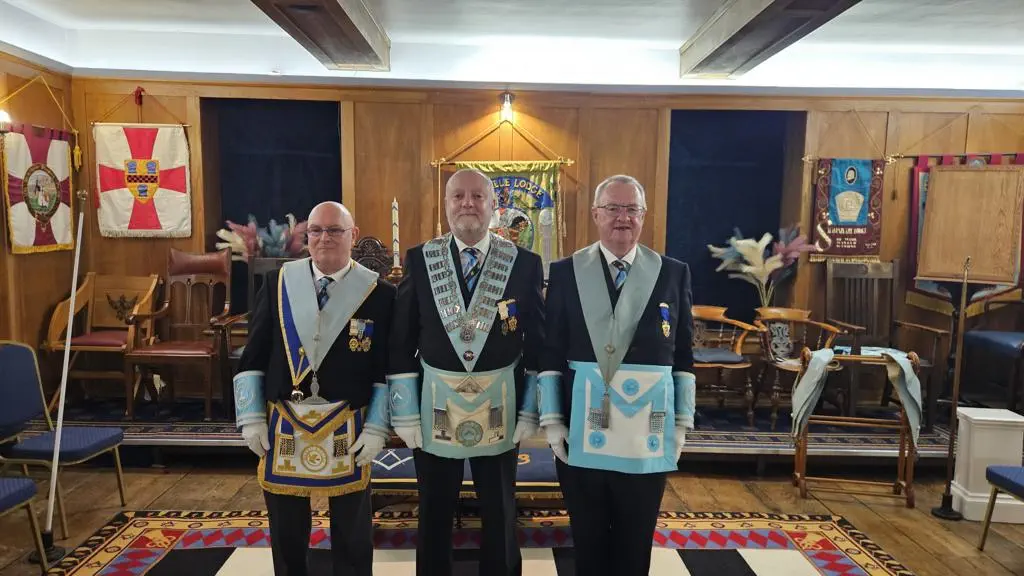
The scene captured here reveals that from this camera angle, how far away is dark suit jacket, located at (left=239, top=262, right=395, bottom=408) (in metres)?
2.09

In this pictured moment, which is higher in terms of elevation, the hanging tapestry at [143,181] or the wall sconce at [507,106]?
the wall sconce at [507,106]

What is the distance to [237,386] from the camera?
211cm

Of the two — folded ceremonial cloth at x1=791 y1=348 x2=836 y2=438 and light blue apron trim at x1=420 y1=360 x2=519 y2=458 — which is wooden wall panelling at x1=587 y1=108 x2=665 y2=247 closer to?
folded ceremonial cloth at x1=791 y1=348 x2=836 y2=438

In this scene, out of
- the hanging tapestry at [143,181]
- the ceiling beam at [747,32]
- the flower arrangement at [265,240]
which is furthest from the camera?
the flower arrangement at [265,240]

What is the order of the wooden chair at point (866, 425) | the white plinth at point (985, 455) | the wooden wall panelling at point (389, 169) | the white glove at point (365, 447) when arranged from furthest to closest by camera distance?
the wooden wall panelling at point (389, 169), the wooden chair at point (866, 425), the white plinth at point (985, 455), the white glove at point (365, 447)

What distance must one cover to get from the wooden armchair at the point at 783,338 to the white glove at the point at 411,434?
9.88 ft

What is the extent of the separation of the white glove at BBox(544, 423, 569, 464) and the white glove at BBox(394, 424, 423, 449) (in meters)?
0.41

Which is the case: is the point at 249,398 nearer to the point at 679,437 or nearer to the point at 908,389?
the point at 679,437

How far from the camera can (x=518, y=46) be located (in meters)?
5.10

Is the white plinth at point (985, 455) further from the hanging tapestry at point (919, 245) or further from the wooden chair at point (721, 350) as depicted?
the hanging tapestry at point (919, 245)

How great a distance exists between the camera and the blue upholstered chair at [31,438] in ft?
10.2

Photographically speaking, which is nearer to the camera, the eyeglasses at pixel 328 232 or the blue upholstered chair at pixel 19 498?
the eyeglasses at pixel 328 232

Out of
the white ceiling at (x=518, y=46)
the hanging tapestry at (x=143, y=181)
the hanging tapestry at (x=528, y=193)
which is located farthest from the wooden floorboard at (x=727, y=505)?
the white ceiling at (x=518, y=46)

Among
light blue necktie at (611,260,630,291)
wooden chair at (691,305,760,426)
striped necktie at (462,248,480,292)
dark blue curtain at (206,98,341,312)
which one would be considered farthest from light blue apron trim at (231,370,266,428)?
dark blue curtain at (206,98,341,312)
